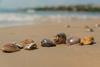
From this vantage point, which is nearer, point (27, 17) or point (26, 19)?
point (26, 19)

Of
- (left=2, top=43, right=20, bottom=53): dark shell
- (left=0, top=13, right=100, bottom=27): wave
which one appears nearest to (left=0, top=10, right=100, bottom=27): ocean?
(left=0, top=13, right=100, bottom=27): wave

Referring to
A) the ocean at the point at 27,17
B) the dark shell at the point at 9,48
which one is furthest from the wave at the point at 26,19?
the dark shell at the point at 9,48

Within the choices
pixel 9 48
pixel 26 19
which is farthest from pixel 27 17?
pixel 9 48

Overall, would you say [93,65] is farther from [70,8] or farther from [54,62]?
[70,8]

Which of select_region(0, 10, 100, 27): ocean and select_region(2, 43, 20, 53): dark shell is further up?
select_region(0, 10, 100, 27): ocean

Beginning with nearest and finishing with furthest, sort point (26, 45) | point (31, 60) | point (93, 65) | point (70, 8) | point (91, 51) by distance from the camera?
point (93, 65)
point (31, 60)
point (91, 51)
point (26, 45)
point (70, 8)

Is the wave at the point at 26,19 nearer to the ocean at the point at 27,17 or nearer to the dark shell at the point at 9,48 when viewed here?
the ocean at the point at 27,17

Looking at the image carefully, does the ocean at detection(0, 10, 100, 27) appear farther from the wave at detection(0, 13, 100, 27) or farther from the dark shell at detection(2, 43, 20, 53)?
the dark shell at detection(2, 43, 20, 53)

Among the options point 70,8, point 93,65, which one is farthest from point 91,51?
point 70,8

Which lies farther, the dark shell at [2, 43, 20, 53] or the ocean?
the ocean

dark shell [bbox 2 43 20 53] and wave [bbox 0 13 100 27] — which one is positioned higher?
wave [bbox 0 13 100 27]

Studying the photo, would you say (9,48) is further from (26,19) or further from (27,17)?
(27,17)
